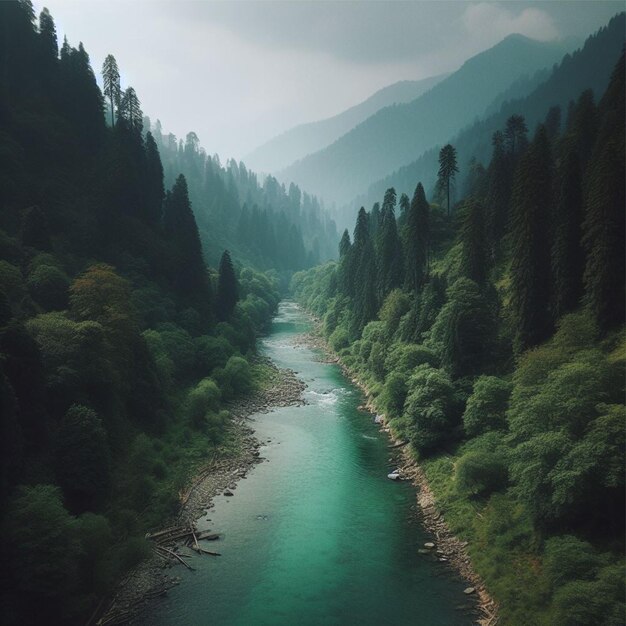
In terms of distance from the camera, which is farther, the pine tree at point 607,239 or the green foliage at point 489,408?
the green foliage at point 489,408

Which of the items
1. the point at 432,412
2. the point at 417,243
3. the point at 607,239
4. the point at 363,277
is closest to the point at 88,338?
the point at 432,412

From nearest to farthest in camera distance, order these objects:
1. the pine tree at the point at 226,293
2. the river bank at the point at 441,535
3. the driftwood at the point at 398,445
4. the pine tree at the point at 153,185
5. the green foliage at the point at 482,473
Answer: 1. the river bank at the point at 441,535
2. the green foliage at the point at 482,473
3. the driftwood at the point at 398,445
4. the pine tree at the point at 226,293
5. the pine tree at the point at 153,185

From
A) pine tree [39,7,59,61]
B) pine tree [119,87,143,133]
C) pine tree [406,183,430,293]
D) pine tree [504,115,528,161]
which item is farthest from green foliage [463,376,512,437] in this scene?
pine tree [39,7,59,61]

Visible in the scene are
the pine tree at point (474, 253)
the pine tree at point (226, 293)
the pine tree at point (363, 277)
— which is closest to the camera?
the pine tree at point (474, 253)

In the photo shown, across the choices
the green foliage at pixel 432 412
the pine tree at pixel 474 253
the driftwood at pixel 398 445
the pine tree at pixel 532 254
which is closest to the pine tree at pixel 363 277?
the pine tree at pixel 474 253

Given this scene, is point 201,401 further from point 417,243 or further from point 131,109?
point 131,109

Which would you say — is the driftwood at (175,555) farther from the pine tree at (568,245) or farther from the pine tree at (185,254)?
the pine tree at (185,254)
